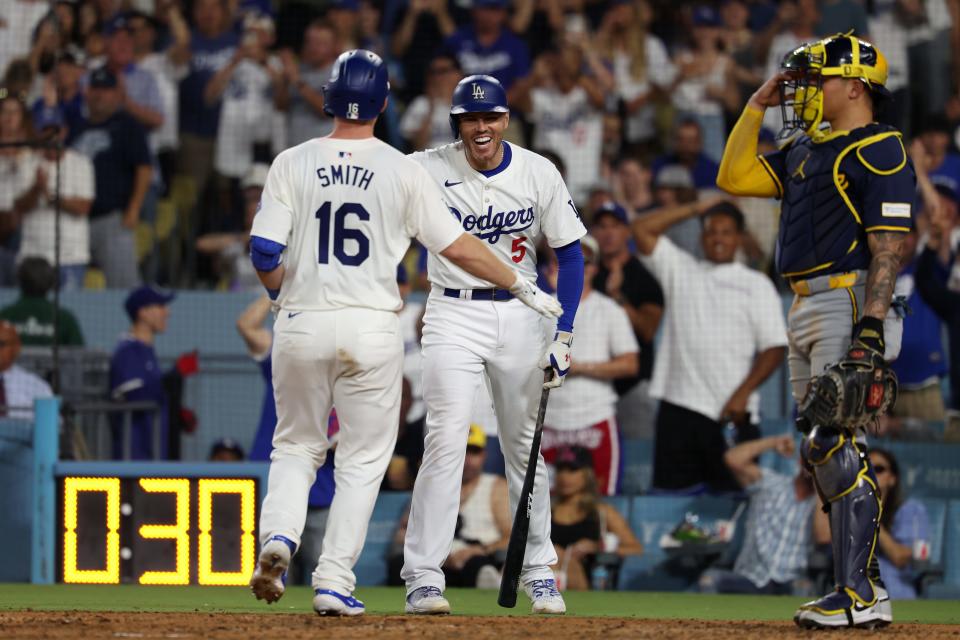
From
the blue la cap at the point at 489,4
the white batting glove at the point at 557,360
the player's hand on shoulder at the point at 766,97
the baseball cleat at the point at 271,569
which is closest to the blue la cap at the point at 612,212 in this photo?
the blue la cap at the point at 489,4

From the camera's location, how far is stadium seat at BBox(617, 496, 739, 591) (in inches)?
347

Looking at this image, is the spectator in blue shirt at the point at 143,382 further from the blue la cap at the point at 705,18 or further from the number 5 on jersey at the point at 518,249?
the blue la cap at the point at 705,18

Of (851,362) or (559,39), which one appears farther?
(559,39)

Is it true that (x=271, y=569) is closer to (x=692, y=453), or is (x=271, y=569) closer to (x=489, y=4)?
(x=692, y=453)

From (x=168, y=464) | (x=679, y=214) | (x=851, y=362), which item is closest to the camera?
(x=851, y=362)

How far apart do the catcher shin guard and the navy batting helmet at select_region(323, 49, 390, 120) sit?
194 centimetres

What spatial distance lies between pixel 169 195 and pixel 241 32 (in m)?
1.51

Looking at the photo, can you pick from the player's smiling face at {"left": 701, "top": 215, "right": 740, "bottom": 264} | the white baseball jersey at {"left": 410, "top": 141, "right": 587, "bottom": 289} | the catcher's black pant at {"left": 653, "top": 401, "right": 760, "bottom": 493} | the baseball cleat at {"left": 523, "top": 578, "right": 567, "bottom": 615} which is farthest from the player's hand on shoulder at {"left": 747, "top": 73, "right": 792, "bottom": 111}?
the player's smiling face at {"left": 701, "top": 215, "right": 740, "bottom": 264}

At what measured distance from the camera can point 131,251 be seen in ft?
37.4

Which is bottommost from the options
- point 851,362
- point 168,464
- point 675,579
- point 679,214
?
point 675,579

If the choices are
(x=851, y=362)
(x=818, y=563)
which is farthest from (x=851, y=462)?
(x=818, y=563)

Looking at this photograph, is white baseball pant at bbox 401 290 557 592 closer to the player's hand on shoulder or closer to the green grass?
the green grass

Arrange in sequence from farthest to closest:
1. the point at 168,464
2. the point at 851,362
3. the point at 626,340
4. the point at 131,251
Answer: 1. the point at 131,251
2. the point at 626,340
3. the point at 168,464
4. the point at 851,362

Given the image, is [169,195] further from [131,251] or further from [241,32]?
[241,32]
